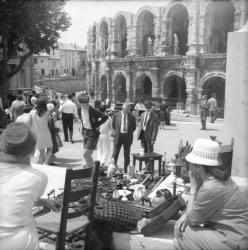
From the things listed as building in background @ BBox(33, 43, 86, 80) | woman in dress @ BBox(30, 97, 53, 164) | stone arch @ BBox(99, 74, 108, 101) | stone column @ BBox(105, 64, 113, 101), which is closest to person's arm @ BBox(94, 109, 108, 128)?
woman in dress @ BBox(30, 97, 53, 164)

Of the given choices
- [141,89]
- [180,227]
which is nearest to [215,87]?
[141,89]

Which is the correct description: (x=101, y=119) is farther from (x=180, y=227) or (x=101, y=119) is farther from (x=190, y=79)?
(x=190, y=79)

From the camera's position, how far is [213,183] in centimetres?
351

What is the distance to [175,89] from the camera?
112 feet

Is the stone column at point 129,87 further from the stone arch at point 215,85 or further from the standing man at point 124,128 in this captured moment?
the standing man at point 124,128

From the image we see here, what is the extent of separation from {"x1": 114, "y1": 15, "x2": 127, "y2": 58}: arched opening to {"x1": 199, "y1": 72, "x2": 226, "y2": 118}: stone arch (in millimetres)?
10997

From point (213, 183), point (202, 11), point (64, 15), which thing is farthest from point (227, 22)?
point (213, 183)

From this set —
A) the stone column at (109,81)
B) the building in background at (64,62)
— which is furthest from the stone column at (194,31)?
the building in background at (64,62)

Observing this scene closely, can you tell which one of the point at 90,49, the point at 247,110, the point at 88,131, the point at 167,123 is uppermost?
the point at 90,49

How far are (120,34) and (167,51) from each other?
6843mm

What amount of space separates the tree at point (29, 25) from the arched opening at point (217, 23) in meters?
12.5

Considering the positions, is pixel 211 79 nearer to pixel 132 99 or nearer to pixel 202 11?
pixel 202 11

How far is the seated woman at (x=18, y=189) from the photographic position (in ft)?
9.67

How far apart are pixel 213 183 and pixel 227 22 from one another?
30097 mm
